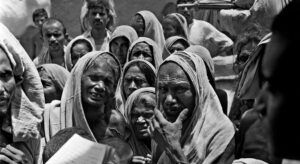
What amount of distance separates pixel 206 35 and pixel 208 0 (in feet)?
1.37

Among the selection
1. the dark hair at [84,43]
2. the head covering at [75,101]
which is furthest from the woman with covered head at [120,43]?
the head covering at [75,101]

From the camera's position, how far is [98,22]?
30.6 ft

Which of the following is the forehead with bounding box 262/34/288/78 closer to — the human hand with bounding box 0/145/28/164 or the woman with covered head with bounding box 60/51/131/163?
the human hand with bounding box 0/145/28/164

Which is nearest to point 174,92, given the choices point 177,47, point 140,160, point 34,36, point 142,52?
point 140,160

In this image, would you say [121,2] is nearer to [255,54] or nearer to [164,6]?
[164,6]

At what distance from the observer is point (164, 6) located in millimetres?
12055

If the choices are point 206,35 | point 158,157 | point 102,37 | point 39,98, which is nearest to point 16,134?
point 39,98

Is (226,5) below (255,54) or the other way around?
below

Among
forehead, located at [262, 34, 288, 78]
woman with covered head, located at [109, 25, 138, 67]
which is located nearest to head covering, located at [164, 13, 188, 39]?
woman with covered head, located at [109, 25, 138, 67]

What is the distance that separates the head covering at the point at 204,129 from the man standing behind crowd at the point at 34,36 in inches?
219

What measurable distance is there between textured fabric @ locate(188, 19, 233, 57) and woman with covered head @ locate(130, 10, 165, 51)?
1.61 feet

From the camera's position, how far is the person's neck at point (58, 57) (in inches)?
358

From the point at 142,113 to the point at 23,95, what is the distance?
1449 mm

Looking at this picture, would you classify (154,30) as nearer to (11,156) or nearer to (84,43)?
(84,43)
